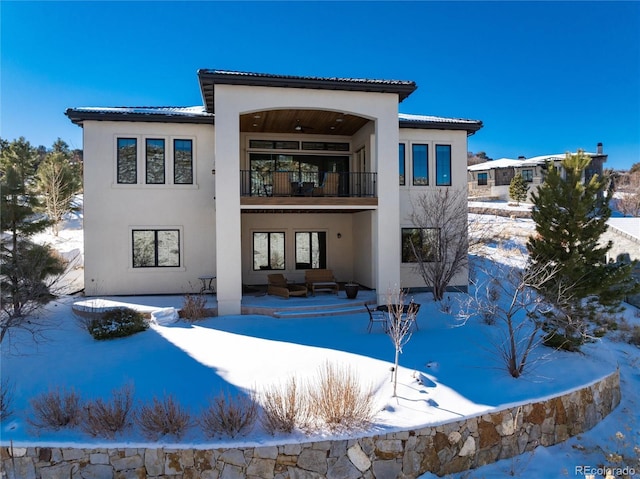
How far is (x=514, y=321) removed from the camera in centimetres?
1260

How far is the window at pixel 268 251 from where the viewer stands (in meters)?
17.8

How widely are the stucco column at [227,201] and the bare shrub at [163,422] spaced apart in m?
6.76

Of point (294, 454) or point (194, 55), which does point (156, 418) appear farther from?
point (194, 55)

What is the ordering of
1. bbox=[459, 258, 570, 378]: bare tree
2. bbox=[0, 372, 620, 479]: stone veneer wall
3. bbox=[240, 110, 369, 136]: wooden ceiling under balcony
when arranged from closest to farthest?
1. bbox=[0, 372, 620, 479]: stone veneer wall
2. bbox=[459, 258, 570, 378]: bare tree
3. bbox=[240, 110, 369, 136]: wooden ceiling under balcony

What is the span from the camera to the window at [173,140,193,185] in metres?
15.6

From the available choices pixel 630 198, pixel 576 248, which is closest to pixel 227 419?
pixel 576 248

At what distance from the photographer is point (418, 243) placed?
54.0ft

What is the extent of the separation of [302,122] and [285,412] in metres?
12.1

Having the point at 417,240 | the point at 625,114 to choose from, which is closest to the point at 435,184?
the point at 417,240

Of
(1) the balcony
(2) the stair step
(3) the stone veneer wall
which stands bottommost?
(3) the stone veneer wall

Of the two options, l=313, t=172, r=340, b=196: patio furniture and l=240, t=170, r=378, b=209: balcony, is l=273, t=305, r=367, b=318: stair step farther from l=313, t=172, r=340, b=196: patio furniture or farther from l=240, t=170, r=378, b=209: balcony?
l=313, t=172, r=340, b=196: patio furniture

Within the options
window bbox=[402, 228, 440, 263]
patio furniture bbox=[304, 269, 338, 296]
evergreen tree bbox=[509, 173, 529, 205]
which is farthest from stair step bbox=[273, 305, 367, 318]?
evergreen tree bbox=[509, 173, 529, 205]

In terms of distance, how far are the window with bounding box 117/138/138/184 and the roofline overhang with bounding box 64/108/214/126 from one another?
86cm

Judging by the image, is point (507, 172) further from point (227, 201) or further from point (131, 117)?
point (131, 117)
